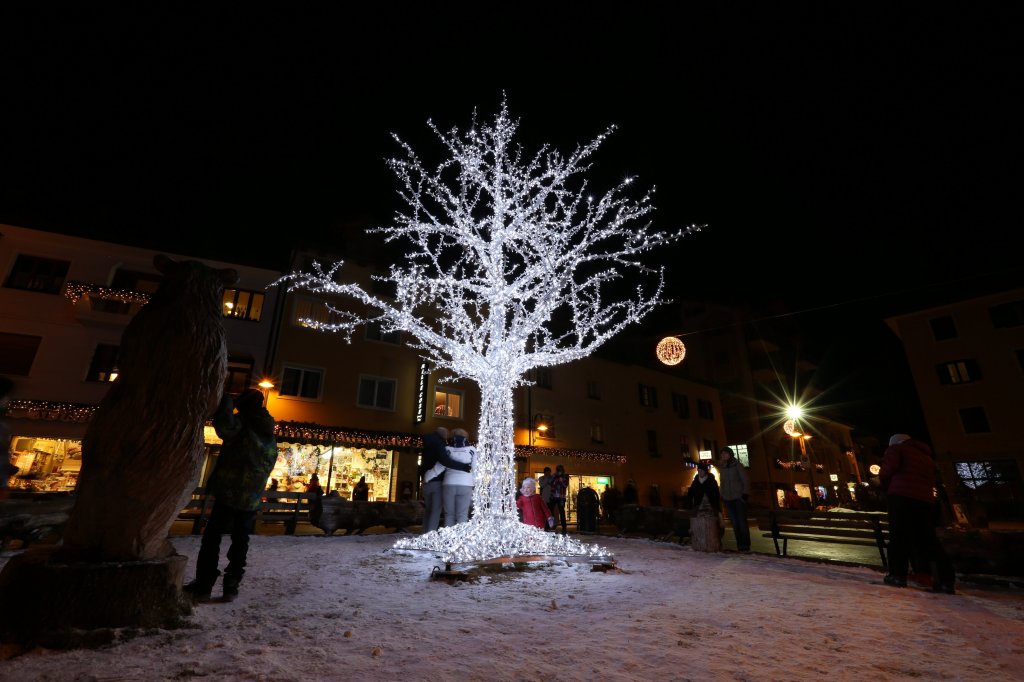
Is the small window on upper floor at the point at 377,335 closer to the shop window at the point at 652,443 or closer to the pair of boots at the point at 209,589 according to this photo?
the shop window at the point at 652,443

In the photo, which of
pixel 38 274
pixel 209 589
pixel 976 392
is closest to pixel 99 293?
pixel 38 274

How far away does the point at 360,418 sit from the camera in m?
19.1

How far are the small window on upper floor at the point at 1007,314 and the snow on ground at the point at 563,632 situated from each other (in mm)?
26573

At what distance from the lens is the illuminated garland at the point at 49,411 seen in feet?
48.2

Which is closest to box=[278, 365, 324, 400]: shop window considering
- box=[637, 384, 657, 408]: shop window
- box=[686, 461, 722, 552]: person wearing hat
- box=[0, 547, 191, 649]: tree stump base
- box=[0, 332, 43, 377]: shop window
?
box=[0, 332, 43, 377]: shop window

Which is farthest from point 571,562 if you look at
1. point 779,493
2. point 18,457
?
point 779,493

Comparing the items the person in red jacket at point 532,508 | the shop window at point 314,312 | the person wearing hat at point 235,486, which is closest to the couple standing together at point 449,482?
the person in red jacket at point 532,508

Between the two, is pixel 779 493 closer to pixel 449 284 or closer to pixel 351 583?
pixel 449 284

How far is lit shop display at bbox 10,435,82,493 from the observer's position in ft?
48.2

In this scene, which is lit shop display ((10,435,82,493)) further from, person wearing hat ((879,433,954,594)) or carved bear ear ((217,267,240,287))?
person wearing hat ((879,433,954,594))

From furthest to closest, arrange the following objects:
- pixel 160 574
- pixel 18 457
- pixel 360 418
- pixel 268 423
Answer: pixel 360 418, pixel 18 457, pixel 268 423, pixel 160 574

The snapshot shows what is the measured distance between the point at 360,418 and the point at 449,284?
496 inches

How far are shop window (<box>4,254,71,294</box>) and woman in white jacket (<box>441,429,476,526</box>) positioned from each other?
1780 cm

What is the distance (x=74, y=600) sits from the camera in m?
2.68
